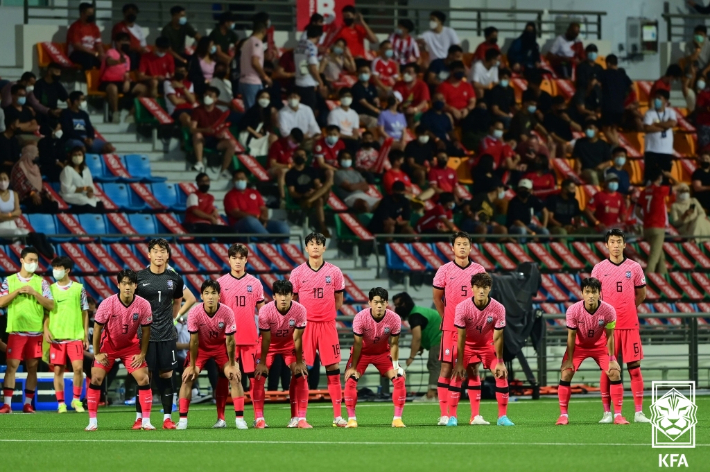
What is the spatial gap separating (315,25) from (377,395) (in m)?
9.75

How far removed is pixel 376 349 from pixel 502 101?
15.5 meters

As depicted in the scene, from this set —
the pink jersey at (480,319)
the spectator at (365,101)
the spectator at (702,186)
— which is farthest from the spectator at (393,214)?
the pink jersey at (480,319)

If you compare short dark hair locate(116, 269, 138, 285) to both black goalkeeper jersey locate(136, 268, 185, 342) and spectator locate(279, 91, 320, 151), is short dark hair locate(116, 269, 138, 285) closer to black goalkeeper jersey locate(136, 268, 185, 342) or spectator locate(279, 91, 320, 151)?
black goalkeeper jersey locate(136, 268, 185, 342)

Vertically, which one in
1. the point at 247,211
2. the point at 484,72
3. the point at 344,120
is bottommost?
the point at 247,211

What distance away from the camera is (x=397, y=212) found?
24969mm

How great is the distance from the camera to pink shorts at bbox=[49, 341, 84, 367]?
18156 millimetres

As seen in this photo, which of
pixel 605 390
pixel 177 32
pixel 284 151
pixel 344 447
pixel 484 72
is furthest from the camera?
pixel 484 72

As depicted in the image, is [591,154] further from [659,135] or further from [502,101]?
Answer: [502,101]

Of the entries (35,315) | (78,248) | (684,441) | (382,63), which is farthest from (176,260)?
(684,441)

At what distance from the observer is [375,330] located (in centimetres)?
1414

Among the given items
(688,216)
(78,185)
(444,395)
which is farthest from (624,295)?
(688,216)

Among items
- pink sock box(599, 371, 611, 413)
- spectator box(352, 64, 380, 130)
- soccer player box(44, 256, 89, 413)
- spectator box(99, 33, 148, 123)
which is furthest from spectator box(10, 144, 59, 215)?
pink sock box(599, 371, 611, 413)

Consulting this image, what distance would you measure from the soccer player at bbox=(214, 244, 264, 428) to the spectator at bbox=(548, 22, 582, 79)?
57.3 ft

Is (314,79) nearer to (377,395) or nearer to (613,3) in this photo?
(377,395)
